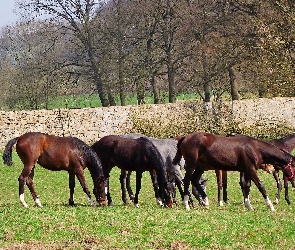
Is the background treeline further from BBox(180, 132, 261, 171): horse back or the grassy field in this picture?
the grassy field

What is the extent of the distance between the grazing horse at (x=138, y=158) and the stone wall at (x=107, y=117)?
1733 cm

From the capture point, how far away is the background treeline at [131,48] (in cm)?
3878

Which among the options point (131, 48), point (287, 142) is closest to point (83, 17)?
point (131, 48)

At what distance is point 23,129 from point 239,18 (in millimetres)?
15190

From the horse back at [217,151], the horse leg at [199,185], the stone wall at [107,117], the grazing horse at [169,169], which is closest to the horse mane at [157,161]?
the horse back at [217,151]

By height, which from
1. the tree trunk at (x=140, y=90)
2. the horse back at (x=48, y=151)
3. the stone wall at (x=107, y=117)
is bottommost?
the horse back at (x=48, y=151)

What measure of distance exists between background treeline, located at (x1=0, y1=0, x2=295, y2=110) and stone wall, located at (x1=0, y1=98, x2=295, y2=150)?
4.72 ft

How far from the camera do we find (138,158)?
1427cm

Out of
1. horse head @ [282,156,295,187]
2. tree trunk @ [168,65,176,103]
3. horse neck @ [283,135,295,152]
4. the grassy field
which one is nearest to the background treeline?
tree trunk @ [168,65,176,103]

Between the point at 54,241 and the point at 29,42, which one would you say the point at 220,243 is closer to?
the point at 54,241

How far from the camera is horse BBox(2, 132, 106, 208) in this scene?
13438 mm

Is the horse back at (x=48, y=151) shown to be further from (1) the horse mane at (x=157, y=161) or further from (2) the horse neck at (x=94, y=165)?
(1) the horse mane at (x=157, y=161)

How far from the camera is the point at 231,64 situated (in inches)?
1545

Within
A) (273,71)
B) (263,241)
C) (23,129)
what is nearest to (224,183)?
(263,241)
